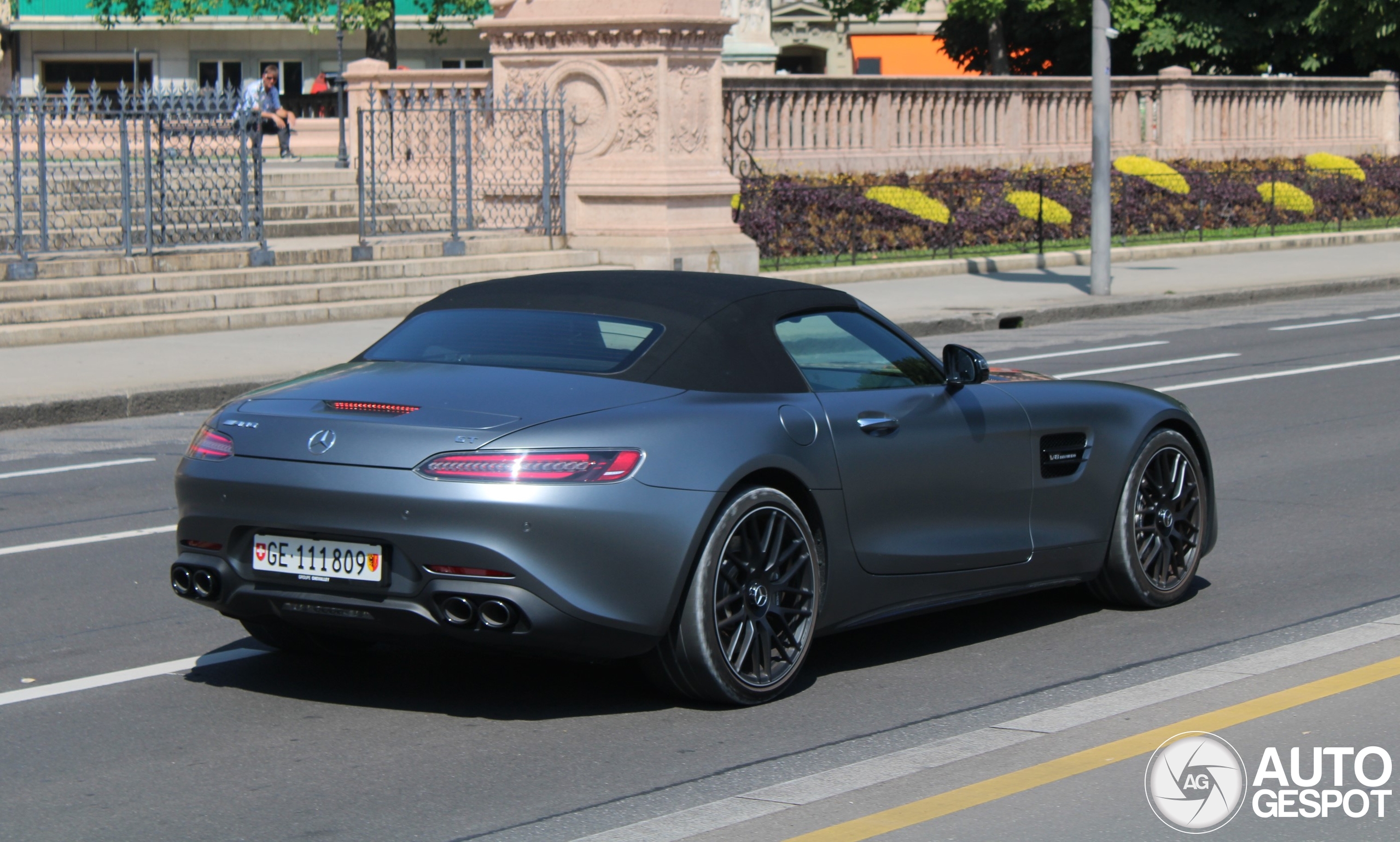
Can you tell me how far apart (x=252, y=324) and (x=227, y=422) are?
12517 mm

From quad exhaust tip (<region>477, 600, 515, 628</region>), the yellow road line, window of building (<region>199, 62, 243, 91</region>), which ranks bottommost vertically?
the yellow road line

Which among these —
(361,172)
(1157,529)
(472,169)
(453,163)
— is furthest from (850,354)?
(472,169)

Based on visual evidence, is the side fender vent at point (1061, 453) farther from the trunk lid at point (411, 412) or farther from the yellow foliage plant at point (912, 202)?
the yellow foliage plant at point (912, 202)

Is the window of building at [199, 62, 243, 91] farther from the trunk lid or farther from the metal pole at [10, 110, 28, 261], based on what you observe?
the trunk lid

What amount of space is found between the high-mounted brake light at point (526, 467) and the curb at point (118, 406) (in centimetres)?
810

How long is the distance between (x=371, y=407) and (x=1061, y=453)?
2631 millimetres

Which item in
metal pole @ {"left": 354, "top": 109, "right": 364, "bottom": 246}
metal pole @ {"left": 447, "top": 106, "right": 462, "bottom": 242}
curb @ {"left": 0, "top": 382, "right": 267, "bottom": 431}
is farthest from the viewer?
metal pole @ {"left": 447, "top": 106, "right": 462, "bottom": 242}

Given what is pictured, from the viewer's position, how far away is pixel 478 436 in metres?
5.22

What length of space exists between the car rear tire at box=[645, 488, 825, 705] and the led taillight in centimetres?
143

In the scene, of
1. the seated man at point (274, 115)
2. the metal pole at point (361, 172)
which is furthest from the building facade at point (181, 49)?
the metal pole at point (361, 172)

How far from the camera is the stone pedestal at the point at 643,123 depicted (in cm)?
2183

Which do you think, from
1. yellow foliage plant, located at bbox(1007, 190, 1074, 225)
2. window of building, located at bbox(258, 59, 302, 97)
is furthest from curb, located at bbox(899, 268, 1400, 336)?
window of building, located at bbox(258, 59, 302, 97)

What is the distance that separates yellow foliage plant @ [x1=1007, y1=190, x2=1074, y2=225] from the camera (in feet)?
89.1

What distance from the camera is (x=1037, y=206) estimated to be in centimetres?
2731
